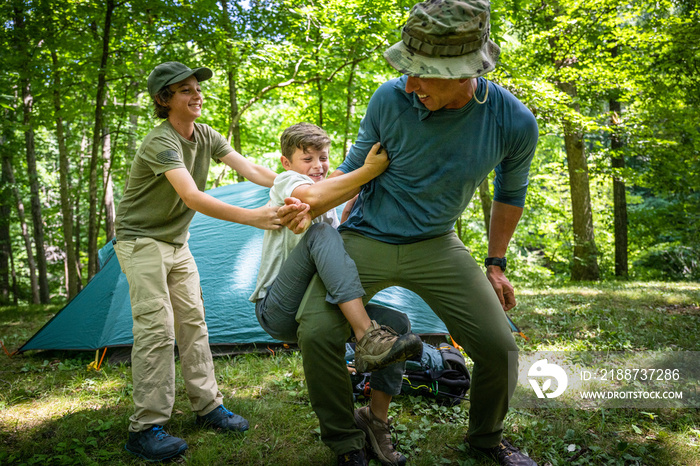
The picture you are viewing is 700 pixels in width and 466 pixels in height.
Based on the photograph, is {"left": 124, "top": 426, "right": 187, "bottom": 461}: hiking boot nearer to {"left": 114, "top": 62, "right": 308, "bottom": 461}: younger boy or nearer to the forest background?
{"left": 114, "top": 62, "right": 308, "bottom": 461}: younger boy

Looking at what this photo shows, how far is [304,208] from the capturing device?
2.19 meters

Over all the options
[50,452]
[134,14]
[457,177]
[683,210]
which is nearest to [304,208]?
[457,177]

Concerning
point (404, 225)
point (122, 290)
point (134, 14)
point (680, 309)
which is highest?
Result: point (134, 14)

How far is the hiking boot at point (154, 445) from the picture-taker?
230 cm

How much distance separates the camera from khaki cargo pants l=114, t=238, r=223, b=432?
95.3 inches

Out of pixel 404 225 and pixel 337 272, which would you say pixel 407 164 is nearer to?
pixel 404 225

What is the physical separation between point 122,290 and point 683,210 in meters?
12.9

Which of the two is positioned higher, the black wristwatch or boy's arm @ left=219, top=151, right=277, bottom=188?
boy's arm @ left=219, top=151, right=277, bottom=188

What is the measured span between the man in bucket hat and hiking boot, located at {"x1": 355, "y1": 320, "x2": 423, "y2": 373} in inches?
6.5

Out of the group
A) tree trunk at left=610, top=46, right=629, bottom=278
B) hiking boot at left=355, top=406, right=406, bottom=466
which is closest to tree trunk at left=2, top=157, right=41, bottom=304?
hiking boot at left=355, top=406, right=406, bottom=466

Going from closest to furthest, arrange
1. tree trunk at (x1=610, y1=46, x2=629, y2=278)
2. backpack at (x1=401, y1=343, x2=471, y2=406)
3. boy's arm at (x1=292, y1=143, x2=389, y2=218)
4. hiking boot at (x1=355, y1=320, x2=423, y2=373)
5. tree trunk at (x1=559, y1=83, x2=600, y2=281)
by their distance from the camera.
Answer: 1. hiking boot at (x1=355, y1=320, x2=423, y2=373)
2. boy's arm at (x1=292, y1=143, x2=389, y2=218)
3. backpack at (x1=401, y1=343, x2=471, y2=406)
4. tree trunk at (x1=559, y1=83, x2=600, y2=281)
5. tree trunk at (x1=610, y1=46, x2=629, y2=278)

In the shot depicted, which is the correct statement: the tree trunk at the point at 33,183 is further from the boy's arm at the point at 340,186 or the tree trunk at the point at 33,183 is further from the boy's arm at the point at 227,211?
the boy's arm at the point at 340,186

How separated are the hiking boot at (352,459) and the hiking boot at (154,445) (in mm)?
848

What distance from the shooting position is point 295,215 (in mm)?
2188
